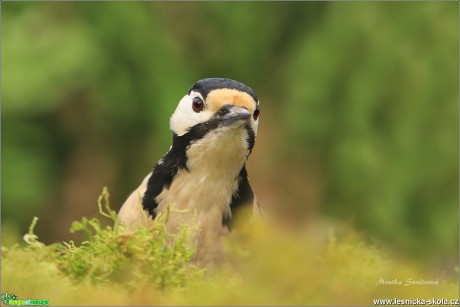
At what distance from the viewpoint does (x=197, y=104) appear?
167 cm

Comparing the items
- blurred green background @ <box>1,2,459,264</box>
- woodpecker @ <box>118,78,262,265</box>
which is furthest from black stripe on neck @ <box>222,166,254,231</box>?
blurred green background @ <box>1,2,459,264</box>

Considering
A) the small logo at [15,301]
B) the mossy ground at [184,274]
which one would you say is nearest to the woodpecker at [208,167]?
the mossy ground at [184,274]

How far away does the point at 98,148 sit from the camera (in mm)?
4195

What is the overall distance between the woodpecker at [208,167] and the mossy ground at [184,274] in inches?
18.2

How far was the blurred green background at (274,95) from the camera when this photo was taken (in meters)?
3.76

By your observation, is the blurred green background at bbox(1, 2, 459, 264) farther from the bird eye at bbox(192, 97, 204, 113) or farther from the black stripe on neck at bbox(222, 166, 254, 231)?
the bird eye at bbox(192, 97, 204, 113)

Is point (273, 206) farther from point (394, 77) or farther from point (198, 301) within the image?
point (198, 301)

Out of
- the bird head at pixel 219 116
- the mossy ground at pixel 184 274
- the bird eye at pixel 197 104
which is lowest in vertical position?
the mossy ground at pixel 184 274

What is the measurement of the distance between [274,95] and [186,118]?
2488 millimetres

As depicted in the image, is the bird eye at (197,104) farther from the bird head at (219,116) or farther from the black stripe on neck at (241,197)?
the black stripe on neck at (241,197)

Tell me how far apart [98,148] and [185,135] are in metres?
2.55

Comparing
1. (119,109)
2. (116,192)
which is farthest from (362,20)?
(116,192)

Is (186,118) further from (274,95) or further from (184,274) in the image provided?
(274,95)

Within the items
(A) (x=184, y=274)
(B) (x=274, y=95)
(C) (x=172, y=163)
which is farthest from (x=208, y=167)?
(B) (x=274, y=95)
